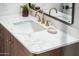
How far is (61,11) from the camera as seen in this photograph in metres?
1.97

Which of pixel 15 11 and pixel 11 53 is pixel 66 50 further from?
pixel 15 11

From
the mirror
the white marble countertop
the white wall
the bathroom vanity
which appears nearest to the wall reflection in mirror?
the mirror

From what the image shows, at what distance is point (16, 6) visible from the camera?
8.96 ft

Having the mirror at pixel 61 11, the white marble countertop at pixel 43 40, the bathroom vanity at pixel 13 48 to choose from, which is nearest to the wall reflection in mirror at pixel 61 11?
the mirror at pixel 61 11

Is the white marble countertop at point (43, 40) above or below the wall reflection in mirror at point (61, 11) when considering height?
below

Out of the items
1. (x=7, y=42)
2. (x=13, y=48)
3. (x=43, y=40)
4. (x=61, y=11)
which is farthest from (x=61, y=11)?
(x=7, y=42)

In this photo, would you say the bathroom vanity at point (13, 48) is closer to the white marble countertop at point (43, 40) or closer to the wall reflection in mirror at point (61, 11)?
the white marble countertop at point (43, 40)

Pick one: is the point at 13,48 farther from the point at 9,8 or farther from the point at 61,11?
the point at 9,8

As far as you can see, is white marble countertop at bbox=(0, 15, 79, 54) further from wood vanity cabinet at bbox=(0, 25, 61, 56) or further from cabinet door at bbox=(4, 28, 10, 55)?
cabinet door at bbox=(4, 28, 10, 55)

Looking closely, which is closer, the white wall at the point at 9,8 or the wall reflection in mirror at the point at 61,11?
the wall reflection in mirror at the point at 61,11

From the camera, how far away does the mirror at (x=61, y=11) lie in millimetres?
1805

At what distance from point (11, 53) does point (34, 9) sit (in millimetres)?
846

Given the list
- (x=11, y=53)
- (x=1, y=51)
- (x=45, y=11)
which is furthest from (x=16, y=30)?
(x=1, y=51)

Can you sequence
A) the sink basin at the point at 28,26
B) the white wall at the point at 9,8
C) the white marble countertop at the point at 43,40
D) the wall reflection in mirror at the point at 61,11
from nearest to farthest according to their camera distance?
the white marble countertop at the point at 43,40 → the wall reflection in mirror at the point at 61,11 → the sink basin at the point at 28,26 → the white wall at the point at 9,8
